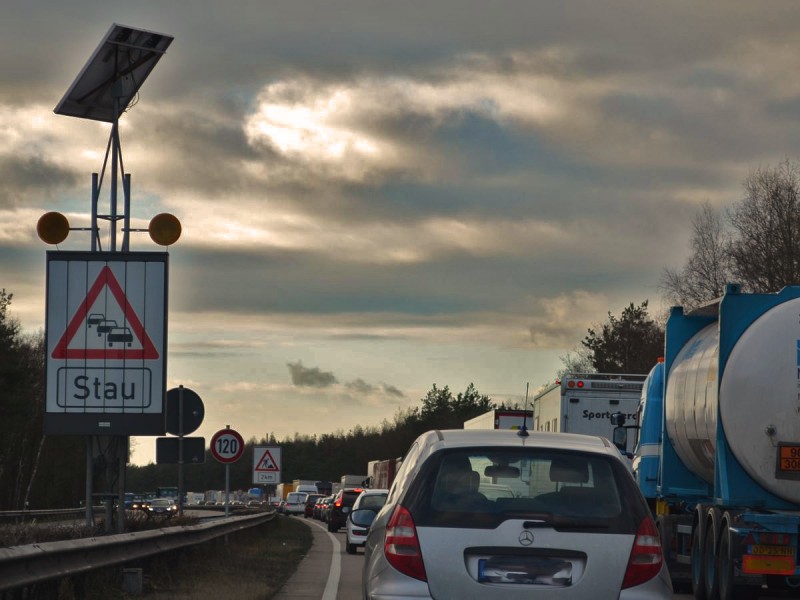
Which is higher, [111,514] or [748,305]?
[748,305]

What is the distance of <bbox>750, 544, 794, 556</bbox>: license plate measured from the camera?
52.7ft

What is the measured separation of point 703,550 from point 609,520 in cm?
1021

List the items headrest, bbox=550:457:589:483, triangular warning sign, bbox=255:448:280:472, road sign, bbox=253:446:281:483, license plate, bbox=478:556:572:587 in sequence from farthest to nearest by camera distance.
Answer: triangular warning sign, bbox=255:448:280:472, road sign, bbox=253:446:281:483, headrest, bbox=550:457:589:483, license plate, bbox=478:556:572:587

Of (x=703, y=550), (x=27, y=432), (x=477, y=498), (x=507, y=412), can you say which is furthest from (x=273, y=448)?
(x=27, y=432)

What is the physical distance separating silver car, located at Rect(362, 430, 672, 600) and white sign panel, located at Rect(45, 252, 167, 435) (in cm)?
1016

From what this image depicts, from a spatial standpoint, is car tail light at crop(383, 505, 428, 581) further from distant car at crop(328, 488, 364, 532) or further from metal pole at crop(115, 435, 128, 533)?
distant car at crop(328, 488, 364, 532)

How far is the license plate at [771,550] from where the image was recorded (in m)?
16.1

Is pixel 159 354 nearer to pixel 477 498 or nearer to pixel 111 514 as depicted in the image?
pixel 111 514

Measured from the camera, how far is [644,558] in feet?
26.2

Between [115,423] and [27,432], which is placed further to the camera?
[27,432]

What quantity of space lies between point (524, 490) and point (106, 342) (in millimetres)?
10811

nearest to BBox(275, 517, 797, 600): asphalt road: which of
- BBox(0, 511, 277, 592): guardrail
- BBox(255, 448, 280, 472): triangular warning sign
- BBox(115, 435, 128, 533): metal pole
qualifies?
BBox(0, 511, 277, 592): guardrail

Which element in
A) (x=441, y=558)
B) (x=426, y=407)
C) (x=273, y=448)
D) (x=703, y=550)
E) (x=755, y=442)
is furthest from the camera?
(x=426, y=407)

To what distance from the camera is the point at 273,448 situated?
3738cm
